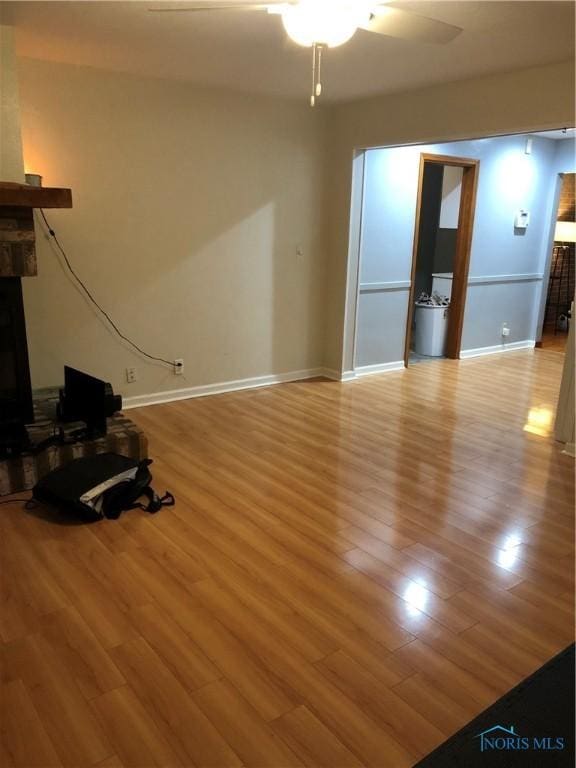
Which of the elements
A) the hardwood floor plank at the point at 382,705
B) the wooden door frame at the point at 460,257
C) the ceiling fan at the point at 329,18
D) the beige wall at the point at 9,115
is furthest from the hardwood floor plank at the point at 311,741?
the wooden door frame at the point at 460,257

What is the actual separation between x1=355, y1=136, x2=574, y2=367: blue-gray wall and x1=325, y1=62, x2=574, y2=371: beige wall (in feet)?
0.73

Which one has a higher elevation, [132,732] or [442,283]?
[442,283]

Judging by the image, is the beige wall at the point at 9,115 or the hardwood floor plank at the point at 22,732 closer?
the hardwood floor plank at the point at 22,732

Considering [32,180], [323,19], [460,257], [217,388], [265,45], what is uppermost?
[265,45]

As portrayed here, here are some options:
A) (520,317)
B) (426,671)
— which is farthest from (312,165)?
(426,671)

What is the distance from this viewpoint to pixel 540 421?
4.52 m

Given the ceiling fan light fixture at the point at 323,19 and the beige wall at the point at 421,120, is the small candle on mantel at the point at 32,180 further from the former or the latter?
the beige wall at the point at 421,120

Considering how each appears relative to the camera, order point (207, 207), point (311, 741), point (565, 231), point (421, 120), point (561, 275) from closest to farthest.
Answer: point (311, 741)
point (421, 120)
point (207, 207)
point (565, 231)
point (561, 275)

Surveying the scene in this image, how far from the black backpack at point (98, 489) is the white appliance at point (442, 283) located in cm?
471

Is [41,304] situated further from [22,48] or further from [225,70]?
[225,70]

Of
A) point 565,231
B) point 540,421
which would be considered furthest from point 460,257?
point 540,421

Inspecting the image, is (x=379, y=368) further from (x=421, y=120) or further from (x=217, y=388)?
(x=421, y=120)

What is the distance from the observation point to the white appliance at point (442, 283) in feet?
22.3

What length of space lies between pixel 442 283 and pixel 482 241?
27.4 inches
